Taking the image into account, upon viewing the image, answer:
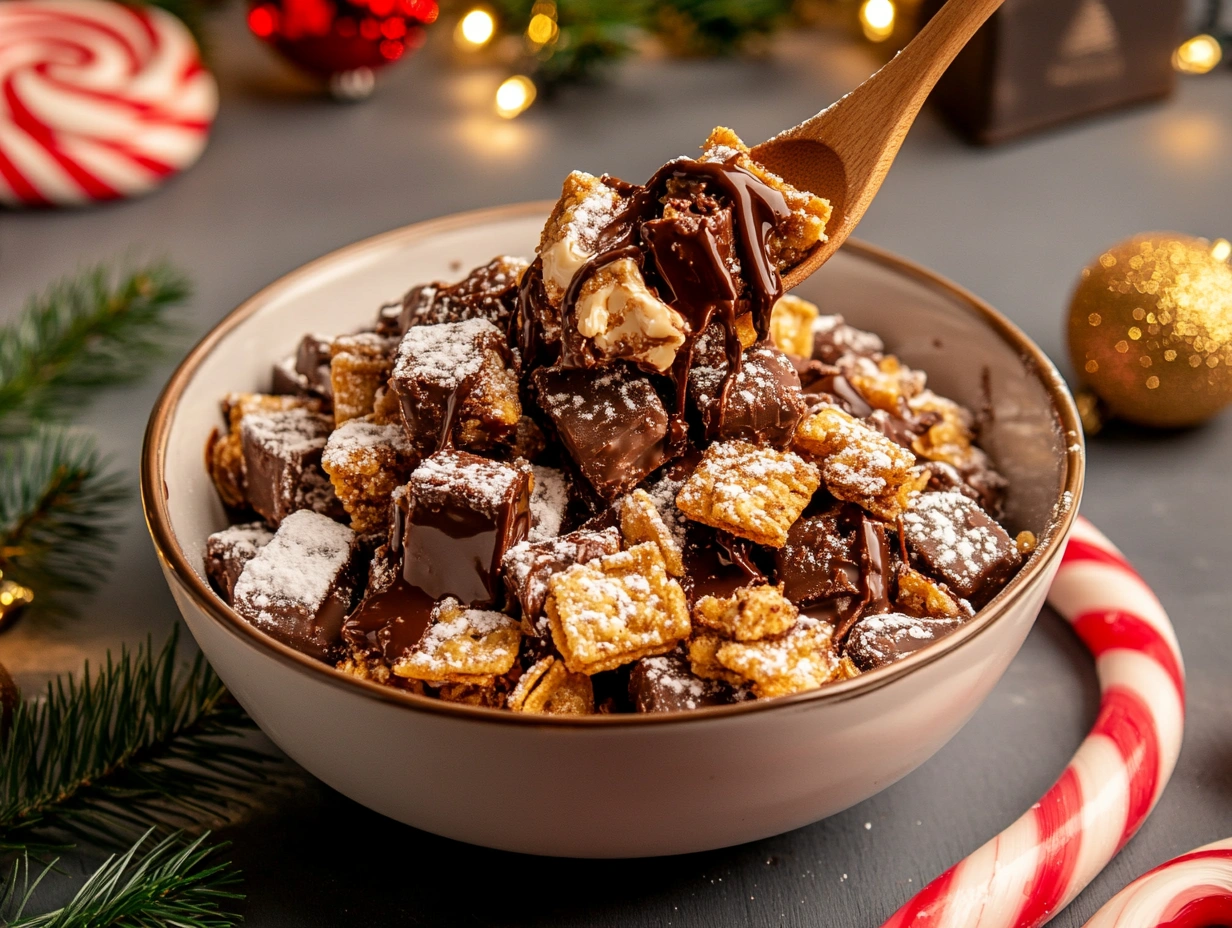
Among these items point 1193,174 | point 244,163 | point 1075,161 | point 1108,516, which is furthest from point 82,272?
point 1193,174

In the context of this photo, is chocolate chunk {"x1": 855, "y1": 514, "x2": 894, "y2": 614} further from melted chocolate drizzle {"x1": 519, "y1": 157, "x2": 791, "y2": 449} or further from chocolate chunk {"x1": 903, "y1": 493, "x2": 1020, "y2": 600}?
melted chocolate drizzle {"x1": 519, "y1": 157, "x2": 791, "y2": 449}

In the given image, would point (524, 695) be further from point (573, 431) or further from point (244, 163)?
point (244, 163)

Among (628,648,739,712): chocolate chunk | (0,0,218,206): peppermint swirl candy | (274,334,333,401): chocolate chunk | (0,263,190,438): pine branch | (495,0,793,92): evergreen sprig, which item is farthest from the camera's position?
(495,0,793,92): evergreen sprig

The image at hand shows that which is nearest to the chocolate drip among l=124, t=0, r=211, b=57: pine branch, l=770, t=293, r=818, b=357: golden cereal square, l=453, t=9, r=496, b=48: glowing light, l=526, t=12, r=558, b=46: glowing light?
l=770, t=293, r=818, b=357: golden cereal square

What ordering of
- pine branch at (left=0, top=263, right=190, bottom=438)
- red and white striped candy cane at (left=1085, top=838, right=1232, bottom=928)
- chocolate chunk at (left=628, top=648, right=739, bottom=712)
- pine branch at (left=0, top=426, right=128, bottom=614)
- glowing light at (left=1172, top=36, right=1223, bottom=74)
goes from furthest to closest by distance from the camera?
glowing light at (left=1172, top=36, right=1223, bottom=74)
pine branch at (left=0, top=263, right=190, bottom=438)
pine branch at (left=0, top=426, right=128, bottom=614)
red and white striped candy cane at (left=1085, top=838, right=1232, bottom=928)
chocolate chunk at (left=628, top=648, right=739, bottom=712)

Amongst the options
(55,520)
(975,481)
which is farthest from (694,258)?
(55,520)

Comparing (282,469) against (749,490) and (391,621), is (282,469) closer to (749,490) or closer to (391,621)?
(391,621)

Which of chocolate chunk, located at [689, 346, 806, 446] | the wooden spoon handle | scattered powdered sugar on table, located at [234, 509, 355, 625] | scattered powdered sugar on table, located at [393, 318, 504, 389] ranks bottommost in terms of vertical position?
scattered powdered sugar on table, located at [234, 509, 355, 625]

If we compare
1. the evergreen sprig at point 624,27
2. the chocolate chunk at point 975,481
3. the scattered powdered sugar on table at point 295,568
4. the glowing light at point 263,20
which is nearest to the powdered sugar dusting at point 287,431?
the scattered powdered sugar on table at point 295,568
